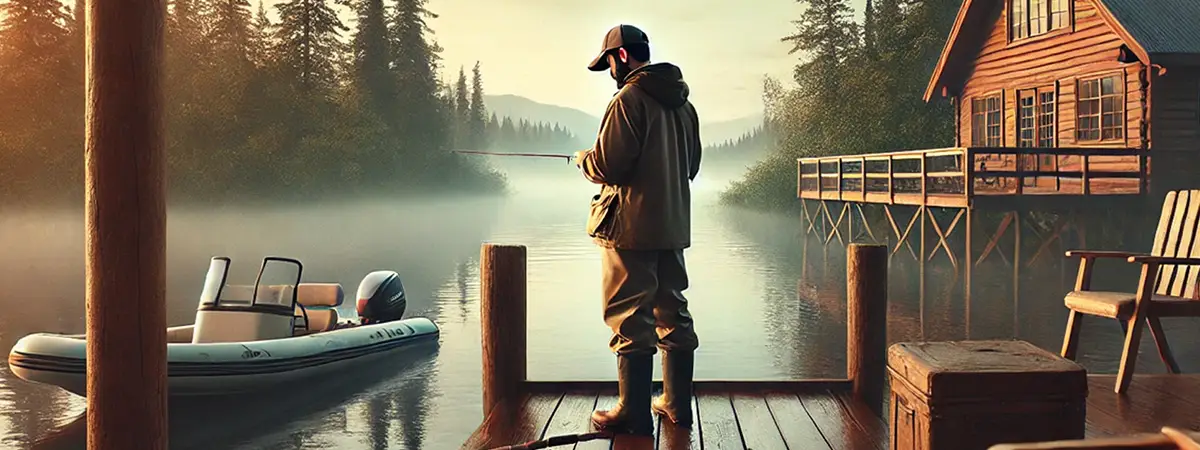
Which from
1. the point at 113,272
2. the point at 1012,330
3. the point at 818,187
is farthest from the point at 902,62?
the point at 113,272

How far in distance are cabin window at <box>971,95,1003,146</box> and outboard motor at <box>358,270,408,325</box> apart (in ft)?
25.8

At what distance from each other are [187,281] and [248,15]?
34.1ft

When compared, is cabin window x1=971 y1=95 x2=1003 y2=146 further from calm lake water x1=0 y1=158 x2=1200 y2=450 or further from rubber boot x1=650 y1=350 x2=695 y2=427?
rubber boot x1=650 y1=350 x2=695 y2=427

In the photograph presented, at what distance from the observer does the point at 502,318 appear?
12.1ft

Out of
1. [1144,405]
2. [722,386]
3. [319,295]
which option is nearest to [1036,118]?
[319,295]

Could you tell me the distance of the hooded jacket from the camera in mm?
2914

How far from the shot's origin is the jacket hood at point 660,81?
2928mm

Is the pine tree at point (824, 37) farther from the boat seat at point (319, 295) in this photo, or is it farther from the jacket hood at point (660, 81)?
the jacket hood at point (660, 81)

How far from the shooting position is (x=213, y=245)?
73.3ft

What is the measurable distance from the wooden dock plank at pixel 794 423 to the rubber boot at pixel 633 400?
0.39 meters

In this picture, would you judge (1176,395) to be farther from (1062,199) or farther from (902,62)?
(902,62)

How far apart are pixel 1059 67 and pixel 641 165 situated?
10.3 meters

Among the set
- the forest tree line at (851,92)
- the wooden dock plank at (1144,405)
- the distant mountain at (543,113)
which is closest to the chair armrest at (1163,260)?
the wooden dock plank at (1144,405)

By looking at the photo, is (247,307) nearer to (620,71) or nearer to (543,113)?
(620,71)
